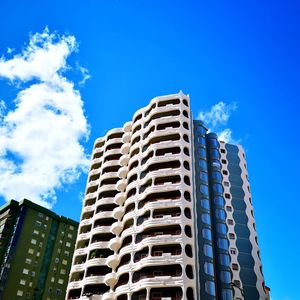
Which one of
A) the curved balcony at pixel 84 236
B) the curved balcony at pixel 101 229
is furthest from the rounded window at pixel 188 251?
the curved balcony at pixel 84 236

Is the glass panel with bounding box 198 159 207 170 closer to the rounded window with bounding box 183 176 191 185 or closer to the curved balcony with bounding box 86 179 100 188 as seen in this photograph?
the rounded window with bounding box 183 176 191 185

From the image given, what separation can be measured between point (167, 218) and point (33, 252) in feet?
137

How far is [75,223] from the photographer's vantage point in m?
88.8

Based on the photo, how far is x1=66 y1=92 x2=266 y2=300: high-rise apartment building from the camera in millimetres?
45125

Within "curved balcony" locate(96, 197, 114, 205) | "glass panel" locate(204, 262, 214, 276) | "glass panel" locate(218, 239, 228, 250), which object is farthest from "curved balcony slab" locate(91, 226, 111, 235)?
"glass panel" locate(218, 239, 228, 250)

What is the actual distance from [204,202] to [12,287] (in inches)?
1721

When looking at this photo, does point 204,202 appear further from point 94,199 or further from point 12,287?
point 12,287

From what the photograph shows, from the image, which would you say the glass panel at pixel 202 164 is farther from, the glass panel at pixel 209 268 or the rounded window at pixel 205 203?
the glass panel at pixel 209 268

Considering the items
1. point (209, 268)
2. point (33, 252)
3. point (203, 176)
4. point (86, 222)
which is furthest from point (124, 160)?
point (33, 252)

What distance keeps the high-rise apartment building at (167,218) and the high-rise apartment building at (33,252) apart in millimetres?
19490

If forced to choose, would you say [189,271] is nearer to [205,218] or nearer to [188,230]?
[188,230]

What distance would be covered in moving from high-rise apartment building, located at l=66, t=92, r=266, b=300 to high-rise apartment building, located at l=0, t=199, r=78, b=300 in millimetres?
19490

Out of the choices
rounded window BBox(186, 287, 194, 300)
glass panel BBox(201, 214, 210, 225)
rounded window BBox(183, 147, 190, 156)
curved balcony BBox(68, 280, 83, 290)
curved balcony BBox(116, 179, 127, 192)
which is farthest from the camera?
curved balcony BBox(116, 179, 127, 192)

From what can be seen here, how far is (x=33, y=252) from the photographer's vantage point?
7550 cm
